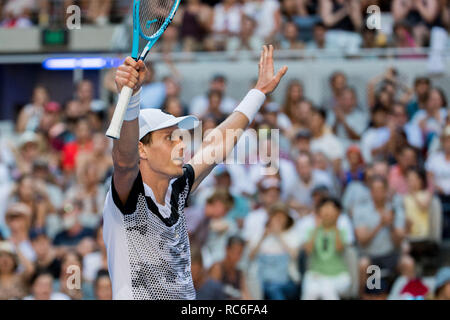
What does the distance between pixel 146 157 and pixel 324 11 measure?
25.0ft

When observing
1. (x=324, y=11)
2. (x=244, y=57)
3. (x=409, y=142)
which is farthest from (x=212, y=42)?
(x=409, y=142)

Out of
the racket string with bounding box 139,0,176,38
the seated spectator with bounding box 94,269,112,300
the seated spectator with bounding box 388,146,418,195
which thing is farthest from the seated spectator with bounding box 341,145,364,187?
A: the racket string with bounding box 139,0,176,38

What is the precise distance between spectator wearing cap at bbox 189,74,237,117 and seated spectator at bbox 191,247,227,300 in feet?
9.39

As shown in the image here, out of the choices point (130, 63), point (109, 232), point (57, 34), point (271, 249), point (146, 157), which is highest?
point (57, 34)

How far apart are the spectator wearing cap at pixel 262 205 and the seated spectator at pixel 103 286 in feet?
5.39

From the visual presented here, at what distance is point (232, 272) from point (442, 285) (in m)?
1.90

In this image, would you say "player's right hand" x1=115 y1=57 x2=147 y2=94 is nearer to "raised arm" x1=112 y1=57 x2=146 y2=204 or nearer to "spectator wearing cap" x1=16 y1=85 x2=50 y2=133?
"raised arm" x1=112 y1=57 x2=146 y2=204

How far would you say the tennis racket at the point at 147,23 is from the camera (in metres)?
3.63

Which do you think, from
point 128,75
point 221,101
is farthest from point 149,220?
point 221,101

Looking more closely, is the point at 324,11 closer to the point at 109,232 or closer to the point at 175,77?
the point at 175,77

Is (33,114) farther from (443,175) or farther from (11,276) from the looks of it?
(443,175)

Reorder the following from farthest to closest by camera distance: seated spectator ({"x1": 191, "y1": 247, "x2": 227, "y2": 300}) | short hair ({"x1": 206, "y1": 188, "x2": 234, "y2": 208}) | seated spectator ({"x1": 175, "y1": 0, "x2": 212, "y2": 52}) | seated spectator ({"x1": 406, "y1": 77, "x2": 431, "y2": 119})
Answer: seated spectator ({"x1": 175, "y1": 0, "x2": 212, "y2": 52}) < seated spectator ({"x1": 406, "y1": 77, "x2": 431, "y2": 119}) < short hair ({"x1": 206, "y1": 188, "x2": 234, "y2": 208}) < seated spectator ({"x1": 191, "y1": 247, "x2": 227, "y2": 300})

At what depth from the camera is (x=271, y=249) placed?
8.31 meters

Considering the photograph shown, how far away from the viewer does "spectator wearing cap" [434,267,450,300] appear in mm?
7201
